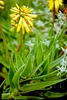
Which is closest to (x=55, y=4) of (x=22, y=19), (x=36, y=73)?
(x=22, y=19)

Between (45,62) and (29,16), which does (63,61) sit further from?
(29,16)

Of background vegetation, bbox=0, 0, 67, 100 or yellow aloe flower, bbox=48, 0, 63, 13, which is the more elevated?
yellow aloe flower, bbox=48, 0, 63, 13

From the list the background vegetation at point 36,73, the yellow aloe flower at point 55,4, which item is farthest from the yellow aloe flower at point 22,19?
the yellow aloe flower at point 55,4

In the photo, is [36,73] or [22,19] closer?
[22,19]

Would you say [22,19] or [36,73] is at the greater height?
[22,19]

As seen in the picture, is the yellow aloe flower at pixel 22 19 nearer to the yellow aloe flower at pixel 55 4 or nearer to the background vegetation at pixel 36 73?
the background vegetation at pixel 36 73

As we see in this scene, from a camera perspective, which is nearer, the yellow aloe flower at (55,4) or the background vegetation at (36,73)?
the background vegetation at (36,73)

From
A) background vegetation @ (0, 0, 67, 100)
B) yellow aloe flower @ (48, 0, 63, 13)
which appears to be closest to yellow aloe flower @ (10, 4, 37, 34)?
background vegetation @ (0, 0, 67, 100)

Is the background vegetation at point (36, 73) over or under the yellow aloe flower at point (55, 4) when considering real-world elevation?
under

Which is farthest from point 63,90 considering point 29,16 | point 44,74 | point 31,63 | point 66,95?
point 29,16

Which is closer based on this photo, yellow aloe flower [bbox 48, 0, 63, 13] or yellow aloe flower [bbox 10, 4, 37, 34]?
yellow aloe flower [bbox 10, 4, 37, 34]

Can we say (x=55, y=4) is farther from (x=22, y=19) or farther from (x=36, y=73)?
(x=36, y=73)

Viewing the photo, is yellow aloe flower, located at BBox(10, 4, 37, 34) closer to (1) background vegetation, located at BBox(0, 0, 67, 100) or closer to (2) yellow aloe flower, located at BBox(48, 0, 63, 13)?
(1) background vegetation, located at BBox(0, 0, 67, 100)
